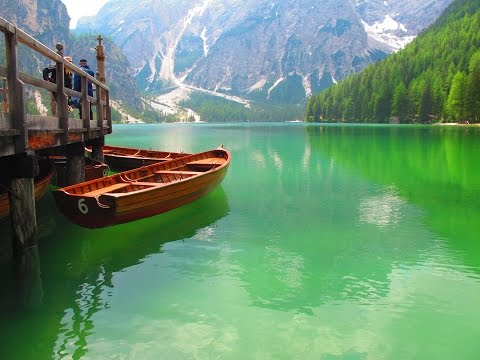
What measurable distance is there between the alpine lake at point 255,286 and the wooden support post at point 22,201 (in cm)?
81

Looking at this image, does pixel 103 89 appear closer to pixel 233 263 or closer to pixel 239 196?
pixel 239 196

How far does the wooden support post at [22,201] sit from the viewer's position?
1068 cm

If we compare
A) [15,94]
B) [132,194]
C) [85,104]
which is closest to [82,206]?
[132,194]

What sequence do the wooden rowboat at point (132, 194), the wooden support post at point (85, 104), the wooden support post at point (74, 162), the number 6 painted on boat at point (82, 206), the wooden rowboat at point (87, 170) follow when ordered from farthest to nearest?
the wooden rowboat at point (87, 170) < the wooden support post at point (74, 162) < the wooden support post at point (85, 104) < the wooden rowboat at point (132, 194) < the number 6 painted on boat at point (82, 206)

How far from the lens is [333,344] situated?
8.20m

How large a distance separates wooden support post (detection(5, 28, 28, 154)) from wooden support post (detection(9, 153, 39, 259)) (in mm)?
550

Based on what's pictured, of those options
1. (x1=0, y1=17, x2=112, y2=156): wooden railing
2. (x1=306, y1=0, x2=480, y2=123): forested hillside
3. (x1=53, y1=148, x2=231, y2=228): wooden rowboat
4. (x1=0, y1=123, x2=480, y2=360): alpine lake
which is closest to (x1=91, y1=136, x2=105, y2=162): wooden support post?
(x1=0, y1=123, x2=480, y2=360): alpine lake

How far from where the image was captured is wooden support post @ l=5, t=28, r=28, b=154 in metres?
10.0

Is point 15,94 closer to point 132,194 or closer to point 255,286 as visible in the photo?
point 132,194

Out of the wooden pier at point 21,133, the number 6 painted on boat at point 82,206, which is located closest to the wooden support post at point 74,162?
the wooden pier at point 21,133

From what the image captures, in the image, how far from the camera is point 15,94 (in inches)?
397

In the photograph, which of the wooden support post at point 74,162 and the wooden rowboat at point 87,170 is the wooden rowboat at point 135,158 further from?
the wooden support post at point 74,162

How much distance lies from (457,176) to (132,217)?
2195 centimetres

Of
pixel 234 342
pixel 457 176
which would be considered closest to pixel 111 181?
pixel 234 342
